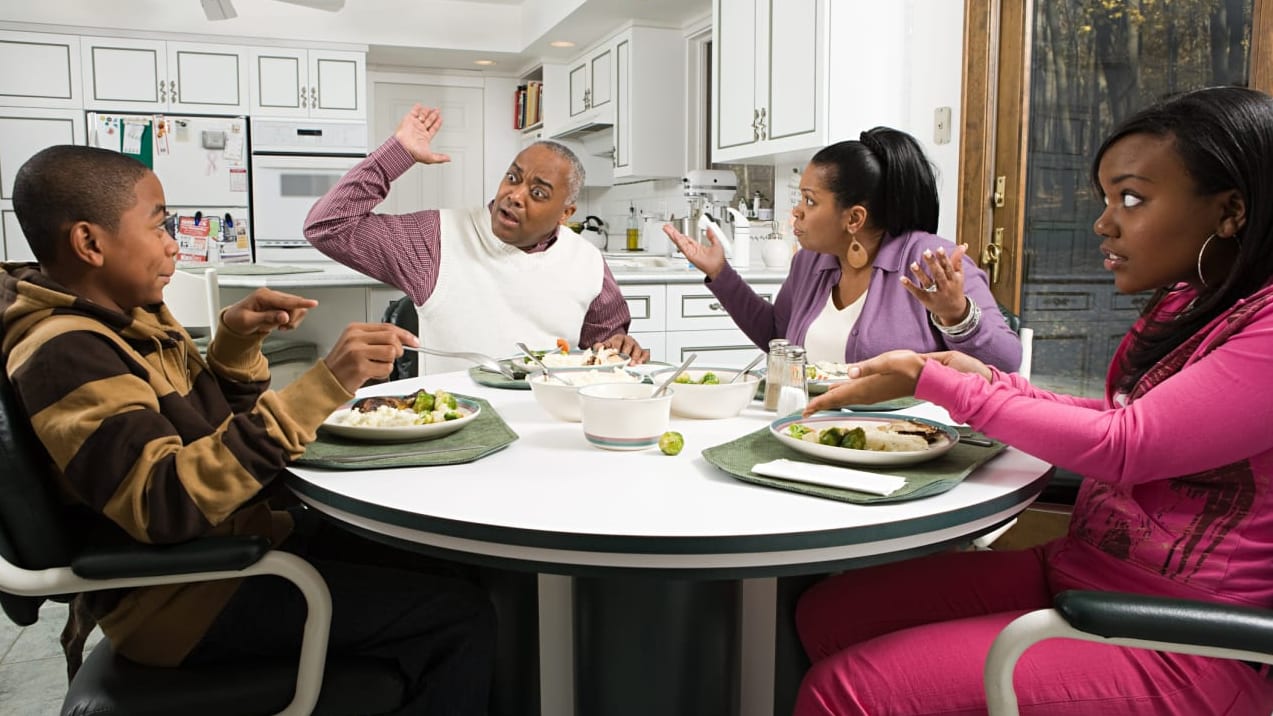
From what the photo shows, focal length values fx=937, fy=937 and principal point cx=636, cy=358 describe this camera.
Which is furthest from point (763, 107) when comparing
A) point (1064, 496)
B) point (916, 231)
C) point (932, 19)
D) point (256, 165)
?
point (256, 165)

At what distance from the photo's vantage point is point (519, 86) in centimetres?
753

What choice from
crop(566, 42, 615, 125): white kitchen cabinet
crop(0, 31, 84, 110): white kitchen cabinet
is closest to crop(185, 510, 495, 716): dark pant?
crop(566, 42, 615, 125): white kitchen cabinet

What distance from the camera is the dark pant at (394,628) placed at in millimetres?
1196

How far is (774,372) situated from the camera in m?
1.59

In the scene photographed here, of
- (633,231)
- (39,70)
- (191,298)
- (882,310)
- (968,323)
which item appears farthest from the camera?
(633,231)

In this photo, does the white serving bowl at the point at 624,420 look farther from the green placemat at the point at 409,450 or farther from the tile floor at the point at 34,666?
the tile floor at the point at 34,666

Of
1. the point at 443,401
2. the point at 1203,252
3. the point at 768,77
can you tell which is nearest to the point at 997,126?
the point at 768,77

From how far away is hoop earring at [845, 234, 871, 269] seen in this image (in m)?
2.23

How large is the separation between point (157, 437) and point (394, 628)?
0.39m

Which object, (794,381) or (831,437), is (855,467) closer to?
(831,437)

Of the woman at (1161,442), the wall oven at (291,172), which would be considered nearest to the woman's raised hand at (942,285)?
the woman at (1161,442)

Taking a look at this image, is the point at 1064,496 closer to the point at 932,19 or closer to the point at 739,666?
the point at 739,666

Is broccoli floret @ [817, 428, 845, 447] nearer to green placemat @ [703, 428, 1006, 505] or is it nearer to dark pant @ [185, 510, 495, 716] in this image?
green placemat @ [703, 428, 1006, 505]

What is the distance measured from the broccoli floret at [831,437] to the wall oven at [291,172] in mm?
5643
